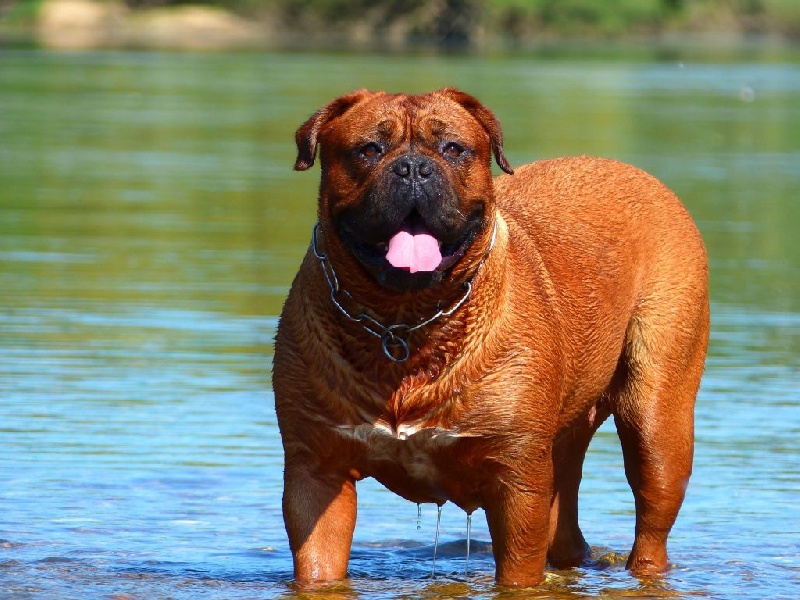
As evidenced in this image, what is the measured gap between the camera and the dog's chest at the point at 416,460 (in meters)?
6.29

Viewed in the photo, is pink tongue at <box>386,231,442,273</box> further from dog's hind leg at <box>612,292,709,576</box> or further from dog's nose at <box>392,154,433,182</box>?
dog's hind leg at <box>612,292,709,576</box>

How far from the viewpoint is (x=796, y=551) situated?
7797mm

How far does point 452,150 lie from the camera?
20.4 ft

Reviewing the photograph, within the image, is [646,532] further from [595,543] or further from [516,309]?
[516,309]

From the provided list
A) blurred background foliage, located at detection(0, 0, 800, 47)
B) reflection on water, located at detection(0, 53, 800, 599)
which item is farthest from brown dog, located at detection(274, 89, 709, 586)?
blurred background foliage, located at detection(0, 0, 800, 47)

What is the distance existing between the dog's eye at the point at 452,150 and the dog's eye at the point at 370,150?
23 centimetres

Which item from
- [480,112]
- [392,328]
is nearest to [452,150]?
[480,112]

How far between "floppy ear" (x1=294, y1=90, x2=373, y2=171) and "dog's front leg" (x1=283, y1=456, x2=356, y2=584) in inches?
42.0

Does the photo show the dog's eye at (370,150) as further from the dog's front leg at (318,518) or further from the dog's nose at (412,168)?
the dog's front leg at (318,518)

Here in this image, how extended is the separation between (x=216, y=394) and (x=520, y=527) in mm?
4105

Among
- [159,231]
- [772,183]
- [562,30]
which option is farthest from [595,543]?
[562,30]

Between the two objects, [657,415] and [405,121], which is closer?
[405,121]

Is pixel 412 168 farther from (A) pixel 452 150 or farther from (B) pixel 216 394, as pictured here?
(B) pixel 216 394

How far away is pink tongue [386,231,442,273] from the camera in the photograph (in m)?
6.02
